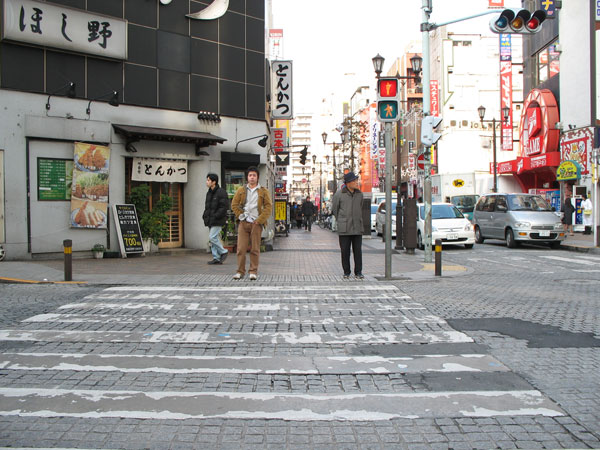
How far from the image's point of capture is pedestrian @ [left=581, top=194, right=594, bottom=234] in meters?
23.0

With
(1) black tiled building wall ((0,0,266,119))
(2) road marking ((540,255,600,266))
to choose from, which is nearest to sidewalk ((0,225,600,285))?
(2) road marking ((540,255,600,266))

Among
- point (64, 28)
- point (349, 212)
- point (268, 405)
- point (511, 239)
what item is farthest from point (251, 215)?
point (511, 239)

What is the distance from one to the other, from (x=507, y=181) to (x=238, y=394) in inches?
1515

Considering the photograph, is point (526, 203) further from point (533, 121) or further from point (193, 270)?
point (193, 270)

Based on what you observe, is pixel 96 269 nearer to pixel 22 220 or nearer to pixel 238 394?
pixel 22 220

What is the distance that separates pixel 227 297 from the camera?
8078 millimetres

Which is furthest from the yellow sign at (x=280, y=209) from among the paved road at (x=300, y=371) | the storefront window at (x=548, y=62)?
the paved road at (x=300, y=371)

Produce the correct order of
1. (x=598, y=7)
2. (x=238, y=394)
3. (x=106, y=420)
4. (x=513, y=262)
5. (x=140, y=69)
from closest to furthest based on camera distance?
(x=106, y=420) → (x=238, y=394) → (x=513, y=262) → (x=140, y=69) → (x=598, y=7)

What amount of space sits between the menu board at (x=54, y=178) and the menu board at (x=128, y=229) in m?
1.36

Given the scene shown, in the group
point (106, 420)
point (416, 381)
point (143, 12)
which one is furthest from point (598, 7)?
point (106, 420)

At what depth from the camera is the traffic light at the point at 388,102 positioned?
1056 centimetres

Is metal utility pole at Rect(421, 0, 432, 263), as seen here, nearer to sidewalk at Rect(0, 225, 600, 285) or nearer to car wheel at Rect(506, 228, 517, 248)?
sidewalk at Rect(0, 225, 600, 285)

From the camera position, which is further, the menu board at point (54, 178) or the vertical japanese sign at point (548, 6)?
the vertical japanese sign at point (548, 6)

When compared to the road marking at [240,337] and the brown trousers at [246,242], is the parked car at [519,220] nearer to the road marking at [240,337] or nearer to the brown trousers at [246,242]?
the brown trousers at [246,242]
